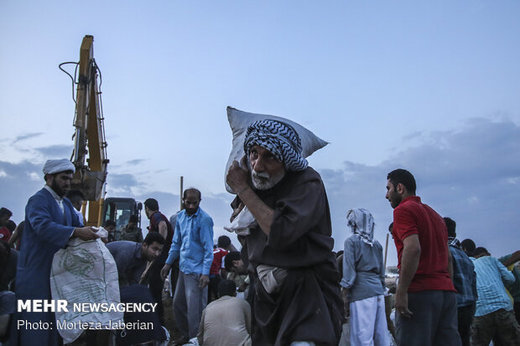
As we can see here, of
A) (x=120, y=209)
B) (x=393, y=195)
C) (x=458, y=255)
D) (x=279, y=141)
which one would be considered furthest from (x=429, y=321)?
(x=120, y=209)

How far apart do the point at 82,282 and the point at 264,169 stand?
285 cm

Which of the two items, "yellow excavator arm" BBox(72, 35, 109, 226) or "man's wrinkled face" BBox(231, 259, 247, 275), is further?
"yellow excavator arm" BBox(72, 35, 109, 226)

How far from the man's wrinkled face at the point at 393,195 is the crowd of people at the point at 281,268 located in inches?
0.4

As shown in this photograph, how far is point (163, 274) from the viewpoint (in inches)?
280

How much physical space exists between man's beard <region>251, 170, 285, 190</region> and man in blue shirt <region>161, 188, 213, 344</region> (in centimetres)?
454

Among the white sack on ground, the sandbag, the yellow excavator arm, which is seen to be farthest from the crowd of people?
the yellow excavator arm

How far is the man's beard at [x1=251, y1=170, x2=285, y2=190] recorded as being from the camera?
7.81ft

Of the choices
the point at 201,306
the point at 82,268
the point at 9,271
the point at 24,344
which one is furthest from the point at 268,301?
the point at 201,306

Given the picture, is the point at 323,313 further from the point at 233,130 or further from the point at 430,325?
the point at 430,325

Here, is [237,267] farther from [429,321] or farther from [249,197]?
[249,197]

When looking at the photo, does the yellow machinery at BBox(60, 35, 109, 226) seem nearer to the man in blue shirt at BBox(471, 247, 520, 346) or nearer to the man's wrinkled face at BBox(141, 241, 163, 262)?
the man's wrinkled face at BBox(141, 241, 163, 262)

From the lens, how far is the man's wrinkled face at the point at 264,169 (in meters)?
2.35

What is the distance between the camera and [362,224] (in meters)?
6.27

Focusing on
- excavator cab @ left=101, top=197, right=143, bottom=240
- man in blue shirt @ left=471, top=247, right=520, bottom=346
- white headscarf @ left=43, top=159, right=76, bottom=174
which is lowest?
man in blue shirt @ left=471, top=247, right=520, bottom=346
